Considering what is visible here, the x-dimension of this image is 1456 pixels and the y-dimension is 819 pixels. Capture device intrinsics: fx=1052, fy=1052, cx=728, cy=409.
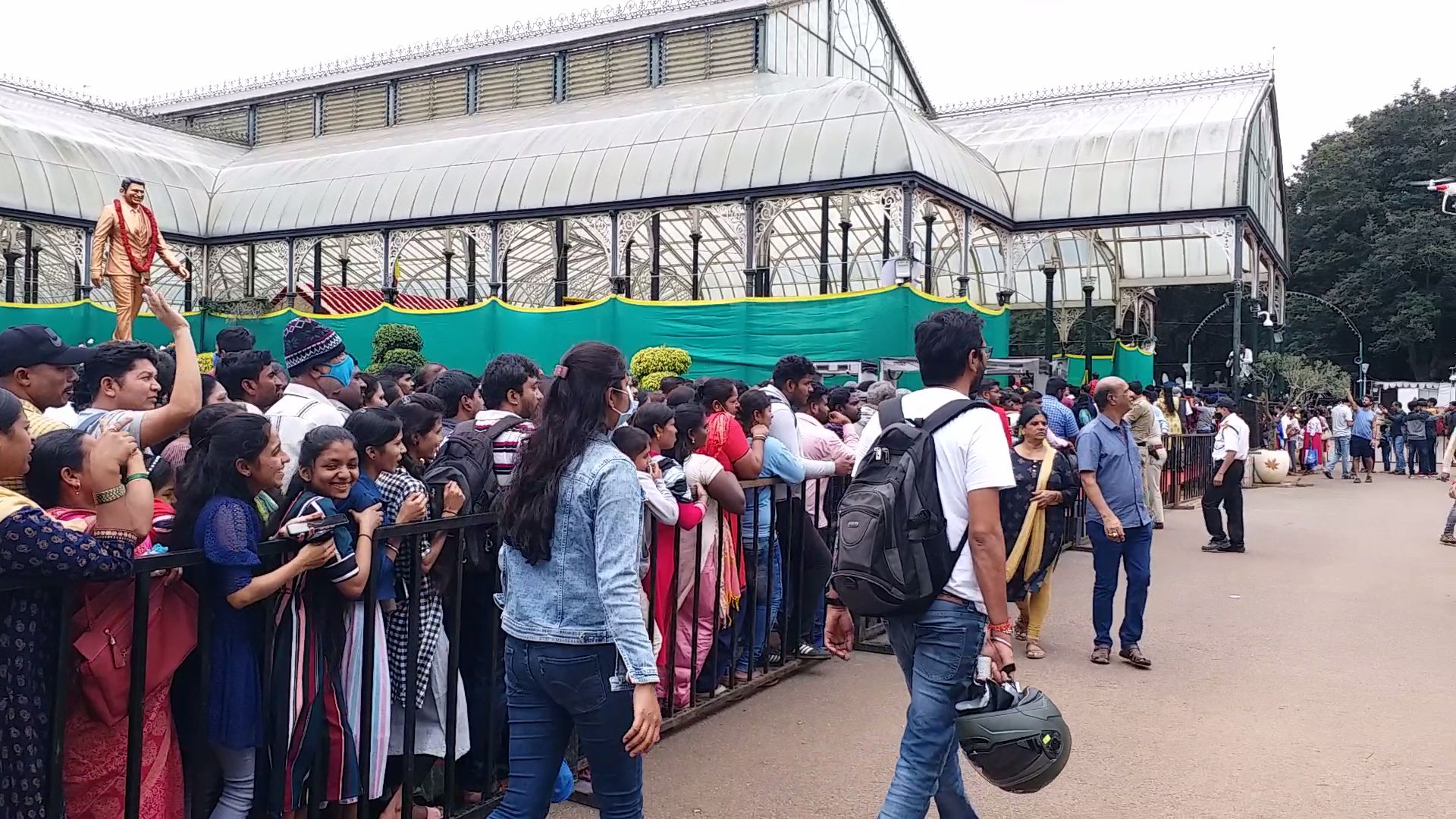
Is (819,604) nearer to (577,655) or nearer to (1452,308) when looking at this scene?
(577,655)

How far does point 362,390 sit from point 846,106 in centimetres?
1374

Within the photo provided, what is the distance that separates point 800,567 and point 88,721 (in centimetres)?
429

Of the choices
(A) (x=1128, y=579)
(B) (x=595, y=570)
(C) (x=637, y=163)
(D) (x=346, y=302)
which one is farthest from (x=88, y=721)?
(C) (x=637, y=163)

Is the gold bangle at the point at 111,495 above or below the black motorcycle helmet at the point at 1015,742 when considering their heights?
above

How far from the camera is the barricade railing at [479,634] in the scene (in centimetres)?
294

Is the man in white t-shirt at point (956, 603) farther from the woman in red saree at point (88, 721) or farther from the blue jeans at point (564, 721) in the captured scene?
the woman in red saree at point (88, 721)

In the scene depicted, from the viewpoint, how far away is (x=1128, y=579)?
675 centimetres

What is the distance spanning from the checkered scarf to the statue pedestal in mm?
20542

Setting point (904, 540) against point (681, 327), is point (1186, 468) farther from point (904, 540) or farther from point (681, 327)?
point (904, 540)

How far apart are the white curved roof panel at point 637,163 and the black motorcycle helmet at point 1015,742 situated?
47.6 ft

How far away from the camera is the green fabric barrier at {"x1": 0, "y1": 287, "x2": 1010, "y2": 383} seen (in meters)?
13.6

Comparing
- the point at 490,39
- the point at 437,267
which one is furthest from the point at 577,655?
the point at 490,39

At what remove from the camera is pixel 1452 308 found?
45062 mm

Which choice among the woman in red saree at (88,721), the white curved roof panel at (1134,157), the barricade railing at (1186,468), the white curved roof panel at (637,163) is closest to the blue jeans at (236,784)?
the woman in red saree at (88,721)
